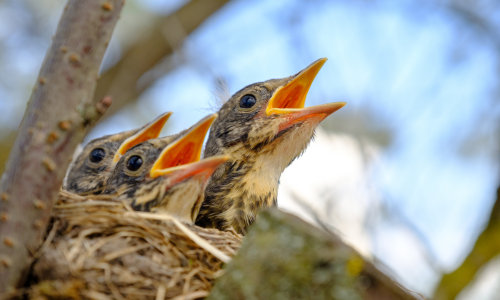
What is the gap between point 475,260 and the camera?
3.95 metres

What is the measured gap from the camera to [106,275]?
1903mm

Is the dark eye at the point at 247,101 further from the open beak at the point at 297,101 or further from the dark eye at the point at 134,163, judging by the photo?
the dark eye at the point at 134,163

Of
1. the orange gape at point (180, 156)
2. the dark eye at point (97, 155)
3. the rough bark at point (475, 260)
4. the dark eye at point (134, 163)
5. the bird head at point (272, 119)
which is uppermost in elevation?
the bird head at point (272, 119)

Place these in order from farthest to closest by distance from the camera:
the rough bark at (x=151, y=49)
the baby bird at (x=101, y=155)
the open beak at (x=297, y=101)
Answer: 1. the rough bark at (x=151, y=49)
2. the baby bird at (x=101, y=155)
3. the open beak at (x=297, y=101)

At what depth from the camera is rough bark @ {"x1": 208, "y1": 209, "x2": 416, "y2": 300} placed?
1612mm

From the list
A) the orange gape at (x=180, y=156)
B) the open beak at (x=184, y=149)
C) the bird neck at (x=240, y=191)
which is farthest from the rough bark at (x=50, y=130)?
the bird neck at (x=240, y=191)

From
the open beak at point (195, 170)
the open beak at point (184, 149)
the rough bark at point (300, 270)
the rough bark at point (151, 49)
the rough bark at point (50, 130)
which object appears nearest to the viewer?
the rough bark at point (300, 270)

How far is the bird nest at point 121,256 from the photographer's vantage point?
1858 mm

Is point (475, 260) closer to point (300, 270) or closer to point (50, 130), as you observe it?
point (300, 270)

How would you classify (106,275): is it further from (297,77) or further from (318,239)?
(297,77)

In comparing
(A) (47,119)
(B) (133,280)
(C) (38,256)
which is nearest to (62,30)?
(A) (47,119)

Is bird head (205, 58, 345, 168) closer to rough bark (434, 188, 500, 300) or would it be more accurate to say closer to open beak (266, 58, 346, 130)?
open beak (266, 58, 346, 130)

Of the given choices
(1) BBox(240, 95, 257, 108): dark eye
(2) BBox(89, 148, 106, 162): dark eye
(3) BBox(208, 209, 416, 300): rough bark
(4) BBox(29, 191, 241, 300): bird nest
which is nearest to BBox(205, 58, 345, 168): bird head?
(1) BBox(240, 95, 257, 108): dark eye

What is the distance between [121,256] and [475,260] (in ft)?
9.90
